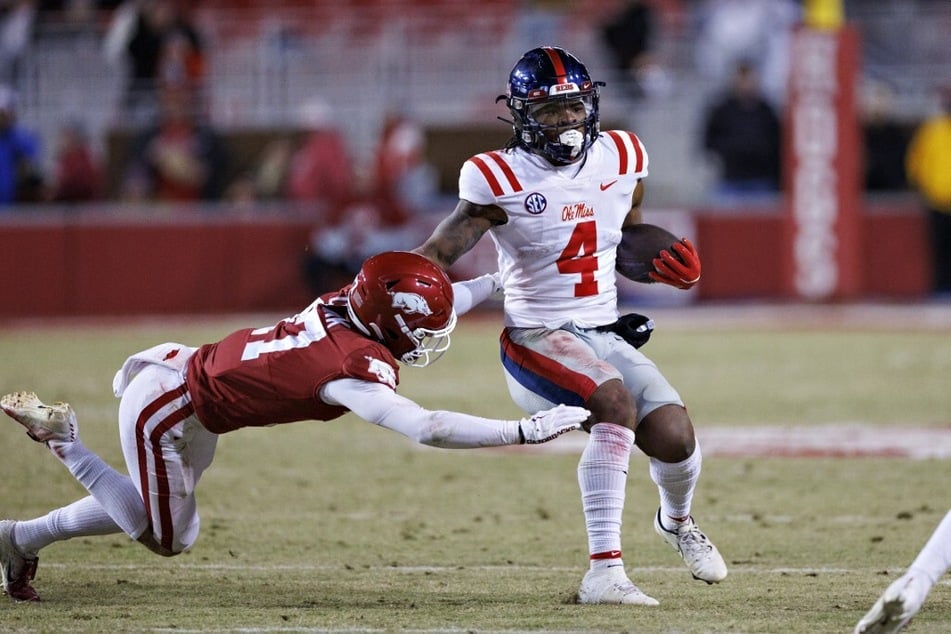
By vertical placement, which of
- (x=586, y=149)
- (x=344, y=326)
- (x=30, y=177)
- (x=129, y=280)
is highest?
(x=586, y=149)

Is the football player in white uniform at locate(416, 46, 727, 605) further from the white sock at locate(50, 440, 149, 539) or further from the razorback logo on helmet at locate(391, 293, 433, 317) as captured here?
the white sock at locate(50, 440, 149, 539)

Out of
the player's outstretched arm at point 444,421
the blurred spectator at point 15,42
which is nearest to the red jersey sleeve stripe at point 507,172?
the player's outstretched arm at point 444,421

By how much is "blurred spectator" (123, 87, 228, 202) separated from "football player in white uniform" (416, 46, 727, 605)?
10.4m

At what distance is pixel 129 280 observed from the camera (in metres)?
15.0

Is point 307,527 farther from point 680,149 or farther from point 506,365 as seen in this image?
point 680,149

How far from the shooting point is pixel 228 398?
4.72 metres

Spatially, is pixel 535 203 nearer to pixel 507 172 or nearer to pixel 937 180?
pixel 507 172

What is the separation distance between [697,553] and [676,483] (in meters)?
0.24

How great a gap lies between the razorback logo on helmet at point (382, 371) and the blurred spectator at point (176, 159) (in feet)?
36.3

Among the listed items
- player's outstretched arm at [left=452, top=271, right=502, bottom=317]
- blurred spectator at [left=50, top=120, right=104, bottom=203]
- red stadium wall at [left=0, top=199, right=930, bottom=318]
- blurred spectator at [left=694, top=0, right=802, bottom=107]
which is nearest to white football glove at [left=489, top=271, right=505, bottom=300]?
player's outstretched arm at [left=452, top=271, right=502, bottom=317]

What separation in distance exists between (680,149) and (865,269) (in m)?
2.26

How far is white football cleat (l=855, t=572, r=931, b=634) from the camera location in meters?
3.88

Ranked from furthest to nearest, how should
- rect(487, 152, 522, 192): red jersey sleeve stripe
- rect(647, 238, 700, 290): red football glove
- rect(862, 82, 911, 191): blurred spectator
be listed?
rect(862, 82, 911, 191): blurred spectator
rect(647, 238, 700, 290): red football glove
rect(487, 152, 522, 192): red jersey sleeve stripe

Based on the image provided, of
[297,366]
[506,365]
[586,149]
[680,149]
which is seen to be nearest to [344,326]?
[297,366]
